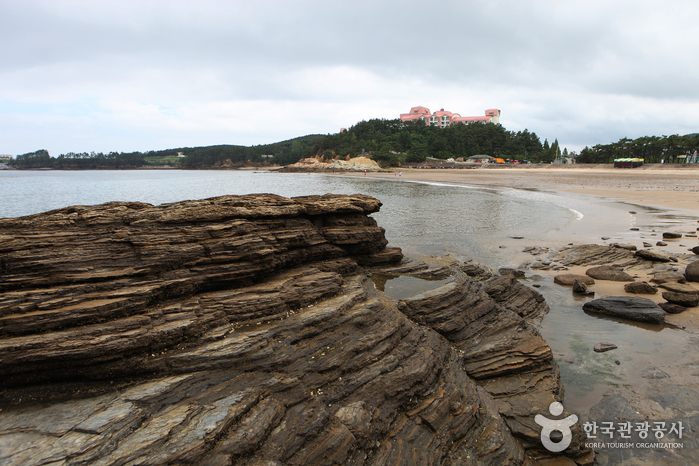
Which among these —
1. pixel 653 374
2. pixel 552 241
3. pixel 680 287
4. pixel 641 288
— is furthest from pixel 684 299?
pixel 552 241

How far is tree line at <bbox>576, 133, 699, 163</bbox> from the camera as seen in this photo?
7575 centimetres

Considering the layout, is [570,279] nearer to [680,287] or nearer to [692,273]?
[680,287]

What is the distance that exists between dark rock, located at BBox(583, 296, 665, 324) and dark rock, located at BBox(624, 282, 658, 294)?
1.10 meters

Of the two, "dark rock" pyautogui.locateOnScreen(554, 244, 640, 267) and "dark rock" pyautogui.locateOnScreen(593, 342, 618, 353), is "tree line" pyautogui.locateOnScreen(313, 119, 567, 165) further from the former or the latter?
"dark rock" pyautogui.locateOnScreen(593, 342, 618, 353)

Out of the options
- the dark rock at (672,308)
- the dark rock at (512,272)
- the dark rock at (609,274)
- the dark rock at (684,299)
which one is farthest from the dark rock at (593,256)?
the dark rock at (672,308)

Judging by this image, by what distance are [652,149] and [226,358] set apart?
107928 millimetres

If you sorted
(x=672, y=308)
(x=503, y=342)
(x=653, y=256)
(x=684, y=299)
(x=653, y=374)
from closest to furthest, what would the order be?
1. (x=653, y=374)
2. (x=503, y=342)
3. (x=672, y=308)
4. (x=684, y=299)
5. (x=653, y=256)

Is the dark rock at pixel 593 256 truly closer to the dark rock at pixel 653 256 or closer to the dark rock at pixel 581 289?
the dark rock at pixel 653 256

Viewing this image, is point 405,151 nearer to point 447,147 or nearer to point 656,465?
point 447,147

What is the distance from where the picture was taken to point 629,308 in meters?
9.32

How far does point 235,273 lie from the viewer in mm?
7121

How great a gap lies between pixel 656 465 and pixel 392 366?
4.08m

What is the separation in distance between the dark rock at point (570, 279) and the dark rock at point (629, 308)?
1697 mm

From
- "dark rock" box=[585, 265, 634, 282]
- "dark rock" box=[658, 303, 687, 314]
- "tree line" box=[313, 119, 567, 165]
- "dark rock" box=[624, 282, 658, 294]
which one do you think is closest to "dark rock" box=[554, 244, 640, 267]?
"dark rock" box=[585, 265, 634, 282]
